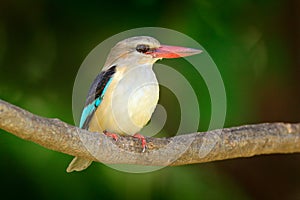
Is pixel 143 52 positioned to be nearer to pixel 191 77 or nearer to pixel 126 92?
pixel 126 92

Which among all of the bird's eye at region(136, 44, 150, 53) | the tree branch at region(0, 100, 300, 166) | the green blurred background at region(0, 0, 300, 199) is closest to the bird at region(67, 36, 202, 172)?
the bird's eye at region(136, 44, 150, 53)

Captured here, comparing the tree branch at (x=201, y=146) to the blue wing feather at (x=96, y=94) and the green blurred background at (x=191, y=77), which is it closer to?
the blue wing feather at (x=96, y=94)

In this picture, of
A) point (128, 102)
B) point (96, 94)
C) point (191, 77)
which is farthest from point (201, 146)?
point (191, 77)

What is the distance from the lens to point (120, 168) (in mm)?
3178

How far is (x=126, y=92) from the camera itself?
2.57 metres

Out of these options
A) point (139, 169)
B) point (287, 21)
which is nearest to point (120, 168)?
point (139, 169)

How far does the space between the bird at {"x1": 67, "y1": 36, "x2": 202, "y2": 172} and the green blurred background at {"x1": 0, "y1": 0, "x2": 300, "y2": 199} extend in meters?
0.60

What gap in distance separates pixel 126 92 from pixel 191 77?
2.90ft

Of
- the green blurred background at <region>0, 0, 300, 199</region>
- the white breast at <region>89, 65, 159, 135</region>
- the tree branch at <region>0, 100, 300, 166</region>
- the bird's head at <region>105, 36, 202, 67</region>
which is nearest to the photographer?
the tree branch at <region>0, 100, 300, 166</region>

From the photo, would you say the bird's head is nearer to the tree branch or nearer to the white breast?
the white breast

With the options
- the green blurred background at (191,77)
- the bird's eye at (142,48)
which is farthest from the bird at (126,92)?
the green blurred background at (191,77)

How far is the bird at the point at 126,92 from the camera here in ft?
8.45

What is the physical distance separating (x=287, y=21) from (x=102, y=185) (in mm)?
1197

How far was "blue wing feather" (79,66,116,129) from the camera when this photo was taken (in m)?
2.62
